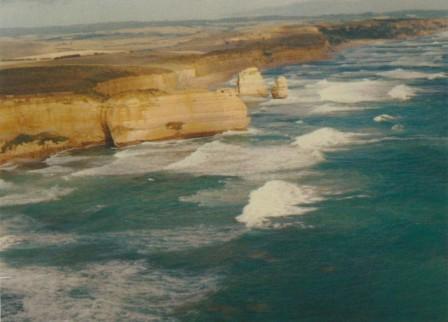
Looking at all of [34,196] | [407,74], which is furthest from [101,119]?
[407,74]

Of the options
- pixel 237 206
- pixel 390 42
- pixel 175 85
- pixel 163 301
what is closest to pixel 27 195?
pixel 237 206

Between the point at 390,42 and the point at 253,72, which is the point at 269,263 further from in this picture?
the point at 390,42

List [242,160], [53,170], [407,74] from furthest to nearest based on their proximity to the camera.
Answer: [407,74], [242,160], [53,170]

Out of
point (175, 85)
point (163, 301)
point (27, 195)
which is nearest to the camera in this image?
point (163, 301)

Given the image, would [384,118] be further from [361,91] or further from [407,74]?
[407,74]

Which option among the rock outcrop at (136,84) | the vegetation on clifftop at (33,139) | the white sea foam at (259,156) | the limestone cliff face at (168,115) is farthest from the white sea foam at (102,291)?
the rock outcrop at (136,84)

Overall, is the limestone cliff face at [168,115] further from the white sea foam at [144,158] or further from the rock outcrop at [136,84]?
the rock outcrop at [136,84]
